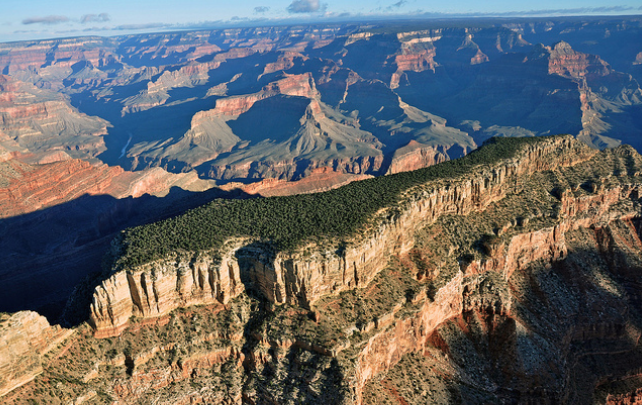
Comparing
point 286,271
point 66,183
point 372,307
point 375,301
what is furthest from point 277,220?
point 66,183

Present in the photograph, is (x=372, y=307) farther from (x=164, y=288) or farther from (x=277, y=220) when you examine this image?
(x=164, y=288)

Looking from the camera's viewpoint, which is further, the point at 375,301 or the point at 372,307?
the point at 375,301

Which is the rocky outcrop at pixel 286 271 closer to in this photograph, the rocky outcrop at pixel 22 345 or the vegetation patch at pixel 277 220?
the vegetation patch at pixel 277 220

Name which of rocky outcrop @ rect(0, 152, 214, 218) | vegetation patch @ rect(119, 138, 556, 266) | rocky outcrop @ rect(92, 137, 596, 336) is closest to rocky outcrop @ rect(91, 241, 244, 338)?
rocky outcrop @ rect(92, 137, 596, 336)

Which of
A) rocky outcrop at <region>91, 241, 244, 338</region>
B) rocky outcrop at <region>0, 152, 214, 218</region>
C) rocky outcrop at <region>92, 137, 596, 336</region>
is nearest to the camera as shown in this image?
rocky outcrop at <region>91, 241, 244, 338</region>

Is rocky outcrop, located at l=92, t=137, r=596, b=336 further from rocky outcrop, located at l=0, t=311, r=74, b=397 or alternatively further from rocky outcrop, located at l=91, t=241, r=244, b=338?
rocky outcrop, located at l=0, t=311, r=74, b=397

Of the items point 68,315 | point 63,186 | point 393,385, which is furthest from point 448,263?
point 63,186
